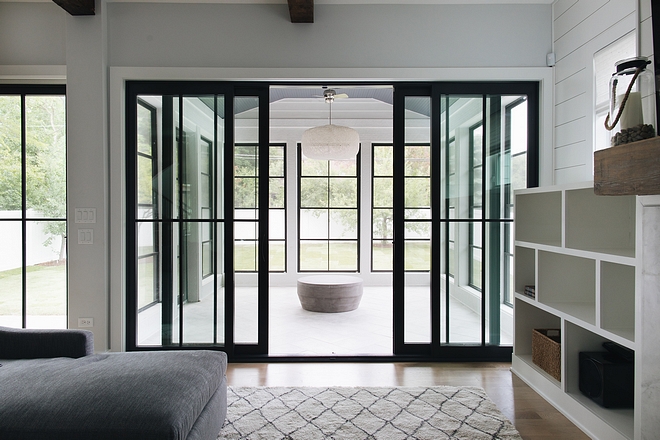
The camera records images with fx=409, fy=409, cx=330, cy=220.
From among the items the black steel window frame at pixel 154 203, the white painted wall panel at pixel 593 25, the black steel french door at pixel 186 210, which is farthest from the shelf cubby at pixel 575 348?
the black steel window frame at pixel 154 203

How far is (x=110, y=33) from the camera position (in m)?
3.35

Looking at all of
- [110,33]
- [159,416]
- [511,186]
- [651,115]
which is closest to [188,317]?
[159,416]

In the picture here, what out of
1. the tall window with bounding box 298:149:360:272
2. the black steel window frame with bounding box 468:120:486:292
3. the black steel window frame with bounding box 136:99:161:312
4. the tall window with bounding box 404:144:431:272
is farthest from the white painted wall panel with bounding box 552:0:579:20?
the tall window with bounding box 298:149:360:272

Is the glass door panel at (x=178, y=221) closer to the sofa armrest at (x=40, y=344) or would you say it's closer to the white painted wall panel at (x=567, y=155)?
the sofa armrest at (x=40, y=344)

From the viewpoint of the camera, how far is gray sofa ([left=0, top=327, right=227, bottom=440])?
1.61 metres

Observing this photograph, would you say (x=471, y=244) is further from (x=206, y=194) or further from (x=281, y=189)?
(x=281, y=189)

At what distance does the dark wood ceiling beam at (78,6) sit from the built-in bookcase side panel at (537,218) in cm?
363

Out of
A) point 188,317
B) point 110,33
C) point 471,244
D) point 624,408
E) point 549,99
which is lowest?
point 624,408

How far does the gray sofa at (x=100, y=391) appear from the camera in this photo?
161 centimetres

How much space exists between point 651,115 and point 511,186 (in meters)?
1.27

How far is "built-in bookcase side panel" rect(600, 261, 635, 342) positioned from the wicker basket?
0.54 meters

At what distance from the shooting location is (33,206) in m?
3.52

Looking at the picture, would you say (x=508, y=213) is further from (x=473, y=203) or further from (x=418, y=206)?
(x=418, y=206)

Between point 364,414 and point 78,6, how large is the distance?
358 centimetres
